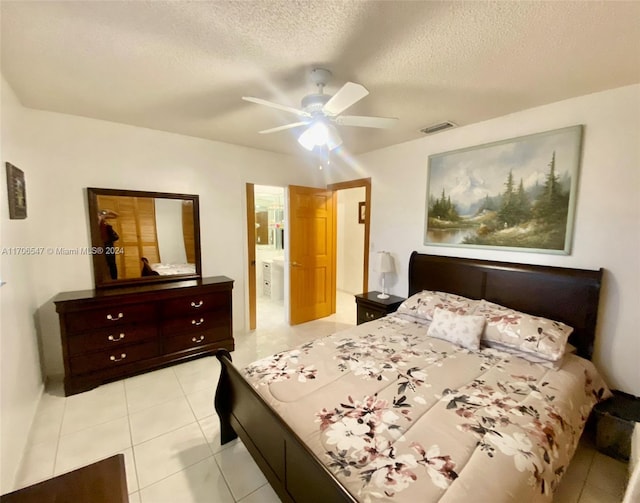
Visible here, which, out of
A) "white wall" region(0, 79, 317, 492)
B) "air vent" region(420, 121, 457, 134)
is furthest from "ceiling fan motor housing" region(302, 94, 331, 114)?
"white wall" region(0, 79, 317, 492)

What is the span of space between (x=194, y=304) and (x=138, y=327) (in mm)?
527

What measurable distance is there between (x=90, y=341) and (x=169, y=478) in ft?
4.88

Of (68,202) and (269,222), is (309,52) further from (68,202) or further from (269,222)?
(269,222)

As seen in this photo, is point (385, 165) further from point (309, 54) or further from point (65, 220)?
point (65, 220)

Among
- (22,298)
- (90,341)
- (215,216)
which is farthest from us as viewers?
(215,216)

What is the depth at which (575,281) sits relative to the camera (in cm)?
214

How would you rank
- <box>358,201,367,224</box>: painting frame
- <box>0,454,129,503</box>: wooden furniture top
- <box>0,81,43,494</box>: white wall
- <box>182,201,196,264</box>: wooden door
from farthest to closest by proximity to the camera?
<box>358,201,367,224</box>: painting frame < <box>182,201,196,264</box>: wooden door < <box>0,81,43,494</box>: white wall < <box>0,454,129,503</box>: wooden furniture top

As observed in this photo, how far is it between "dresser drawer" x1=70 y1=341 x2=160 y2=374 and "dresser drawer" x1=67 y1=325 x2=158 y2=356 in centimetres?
5

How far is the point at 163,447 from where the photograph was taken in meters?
1.88

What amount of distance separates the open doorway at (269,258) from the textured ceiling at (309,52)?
2.35 meters

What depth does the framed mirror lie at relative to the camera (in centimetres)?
277

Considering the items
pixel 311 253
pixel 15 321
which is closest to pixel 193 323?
pixel 15 321

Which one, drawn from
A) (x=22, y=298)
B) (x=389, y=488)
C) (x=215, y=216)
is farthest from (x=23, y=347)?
(x=389, y=488)

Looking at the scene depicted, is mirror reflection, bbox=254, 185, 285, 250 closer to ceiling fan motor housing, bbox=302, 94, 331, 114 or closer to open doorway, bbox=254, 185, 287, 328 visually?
open doorway, bbox=254, 185, 287, 328
